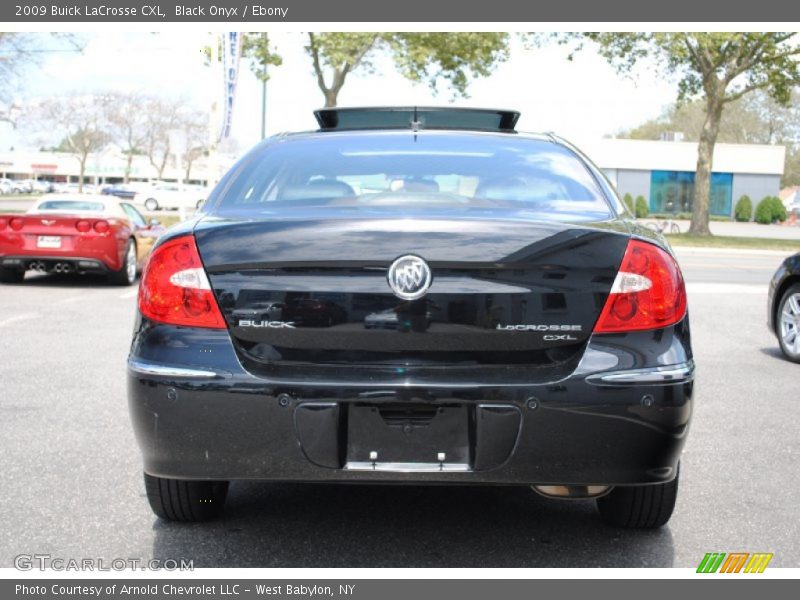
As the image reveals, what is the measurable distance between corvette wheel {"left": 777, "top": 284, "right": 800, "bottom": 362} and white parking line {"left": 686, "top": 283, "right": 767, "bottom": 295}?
5.46m

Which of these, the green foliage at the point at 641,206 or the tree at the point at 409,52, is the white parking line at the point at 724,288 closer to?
the tree at the point at 409,52

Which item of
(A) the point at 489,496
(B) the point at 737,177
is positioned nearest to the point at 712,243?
(A) the point at 489,496

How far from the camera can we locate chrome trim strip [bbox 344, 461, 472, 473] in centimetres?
296

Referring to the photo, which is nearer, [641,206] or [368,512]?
[368,512]

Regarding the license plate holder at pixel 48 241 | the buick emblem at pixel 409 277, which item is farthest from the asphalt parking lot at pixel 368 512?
the license plate holder at pixel 48 241

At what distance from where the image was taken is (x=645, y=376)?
3.01 metres

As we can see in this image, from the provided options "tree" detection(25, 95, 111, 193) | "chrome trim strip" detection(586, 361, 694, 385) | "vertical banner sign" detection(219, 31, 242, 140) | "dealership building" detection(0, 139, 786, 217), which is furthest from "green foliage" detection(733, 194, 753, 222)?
"chrome trim strip" detection(586, 361, 694, 385)

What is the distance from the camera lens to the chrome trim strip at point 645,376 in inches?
117

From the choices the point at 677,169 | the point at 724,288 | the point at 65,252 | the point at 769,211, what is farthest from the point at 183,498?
the point at 677,169

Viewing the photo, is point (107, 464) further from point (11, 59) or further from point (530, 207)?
point (11, 59)

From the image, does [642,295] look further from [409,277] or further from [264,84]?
[264,84]

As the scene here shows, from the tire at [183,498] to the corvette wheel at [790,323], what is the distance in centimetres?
572

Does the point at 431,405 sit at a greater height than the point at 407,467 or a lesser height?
greater

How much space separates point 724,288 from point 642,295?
39.0 ft
